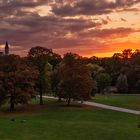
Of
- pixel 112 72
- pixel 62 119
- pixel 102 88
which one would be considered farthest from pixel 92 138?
pixel 112 72

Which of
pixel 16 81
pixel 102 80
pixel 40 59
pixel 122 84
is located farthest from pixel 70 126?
pixel 122 84

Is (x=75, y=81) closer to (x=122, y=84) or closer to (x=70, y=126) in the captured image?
(x=70, y=126)

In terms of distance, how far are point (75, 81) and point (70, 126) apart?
2206cm

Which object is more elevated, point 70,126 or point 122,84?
point 122,84

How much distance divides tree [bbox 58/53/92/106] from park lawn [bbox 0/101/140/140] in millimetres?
4513

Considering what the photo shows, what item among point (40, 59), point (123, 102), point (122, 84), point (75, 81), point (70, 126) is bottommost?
point (70, 126)

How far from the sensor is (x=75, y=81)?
219ft

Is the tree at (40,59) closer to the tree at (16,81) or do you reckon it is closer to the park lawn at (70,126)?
the tree at (16,81)

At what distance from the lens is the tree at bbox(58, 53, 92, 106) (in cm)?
6662

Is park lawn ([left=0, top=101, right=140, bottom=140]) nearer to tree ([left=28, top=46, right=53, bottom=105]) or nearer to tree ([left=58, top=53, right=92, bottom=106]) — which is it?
tree ([left=58, top=53, right=92, bottom=106])

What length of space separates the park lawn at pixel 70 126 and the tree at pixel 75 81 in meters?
4.51

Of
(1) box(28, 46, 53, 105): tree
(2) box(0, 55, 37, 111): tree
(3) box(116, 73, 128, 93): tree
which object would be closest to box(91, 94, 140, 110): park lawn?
(1) box(28, 46, 53, 105): tree

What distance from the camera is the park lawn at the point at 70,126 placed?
3953 centimetres

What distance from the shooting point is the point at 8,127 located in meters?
44.5
